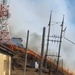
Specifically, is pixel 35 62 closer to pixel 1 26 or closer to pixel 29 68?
pixel 29 68

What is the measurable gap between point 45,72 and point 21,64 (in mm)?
5639

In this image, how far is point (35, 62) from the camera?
203 ft

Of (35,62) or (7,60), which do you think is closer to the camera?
A: (7,60)

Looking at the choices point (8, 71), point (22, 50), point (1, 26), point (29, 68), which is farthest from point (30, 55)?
point (8, 71)

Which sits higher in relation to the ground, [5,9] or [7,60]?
[5,9]

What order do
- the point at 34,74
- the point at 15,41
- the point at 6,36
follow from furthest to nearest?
the point at 15,41 < the point at 6,36 < the point at 34,74

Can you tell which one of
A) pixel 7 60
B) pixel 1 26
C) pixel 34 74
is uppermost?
pixel 1 26

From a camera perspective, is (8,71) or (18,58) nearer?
(8,71)

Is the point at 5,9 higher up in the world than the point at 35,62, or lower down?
higher up

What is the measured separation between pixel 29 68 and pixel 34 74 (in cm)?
510

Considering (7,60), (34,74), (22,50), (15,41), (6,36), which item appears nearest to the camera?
(7,60)

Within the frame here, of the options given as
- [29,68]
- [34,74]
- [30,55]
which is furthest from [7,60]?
[30,55]

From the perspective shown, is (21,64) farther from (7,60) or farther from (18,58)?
(7,60)

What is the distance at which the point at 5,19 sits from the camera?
2169 inches
